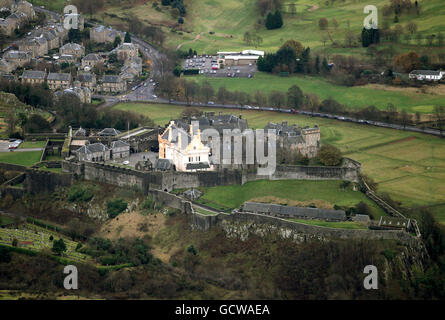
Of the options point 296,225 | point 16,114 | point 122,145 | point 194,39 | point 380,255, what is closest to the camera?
point 380,255

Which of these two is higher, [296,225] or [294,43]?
[294,43]

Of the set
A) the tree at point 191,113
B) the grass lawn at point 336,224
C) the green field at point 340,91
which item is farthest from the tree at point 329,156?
the green field at point 340,91

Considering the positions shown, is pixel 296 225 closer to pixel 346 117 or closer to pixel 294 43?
pixel 346 117

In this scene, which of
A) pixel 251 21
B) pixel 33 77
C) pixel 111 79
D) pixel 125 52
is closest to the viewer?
pixel 33 77

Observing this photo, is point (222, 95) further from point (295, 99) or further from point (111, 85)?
point (111, 85)

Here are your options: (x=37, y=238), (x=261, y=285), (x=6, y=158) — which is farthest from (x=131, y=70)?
(x=261, y=285)

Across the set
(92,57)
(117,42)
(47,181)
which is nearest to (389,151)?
(47,181)

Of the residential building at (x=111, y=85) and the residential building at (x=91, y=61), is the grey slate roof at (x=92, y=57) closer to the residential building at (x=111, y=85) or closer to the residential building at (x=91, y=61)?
the residential building at (x=91, y=61)
